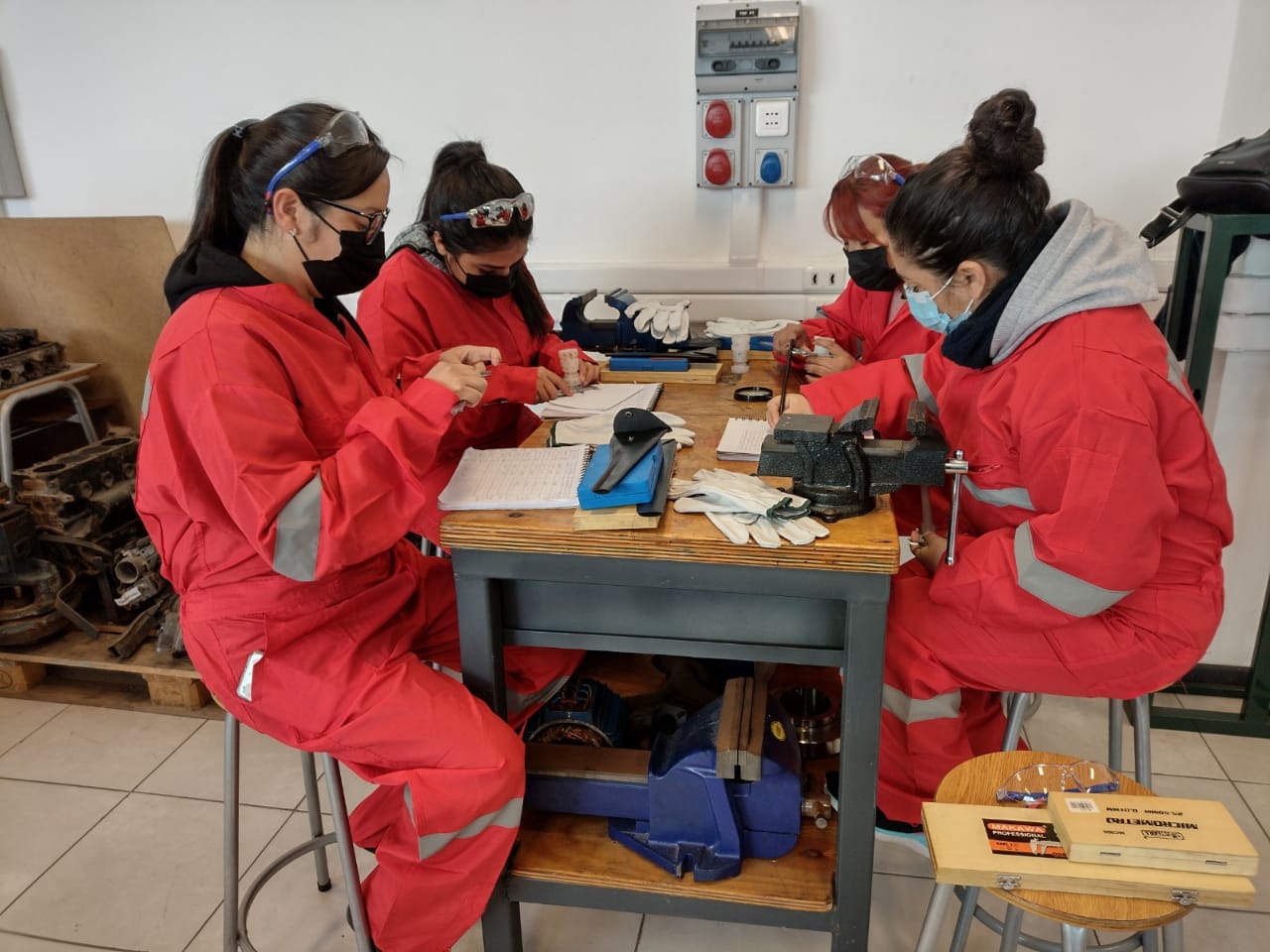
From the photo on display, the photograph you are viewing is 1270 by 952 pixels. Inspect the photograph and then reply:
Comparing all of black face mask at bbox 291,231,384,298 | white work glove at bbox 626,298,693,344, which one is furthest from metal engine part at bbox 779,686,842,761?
black face mask at bbox 291,231,384,298

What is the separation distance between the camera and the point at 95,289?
304 centimetres

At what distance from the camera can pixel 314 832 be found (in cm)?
196

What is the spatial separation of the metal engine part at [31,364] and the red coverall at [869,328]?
2.26 metres

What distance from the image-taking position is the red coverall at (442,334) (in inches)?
76.7

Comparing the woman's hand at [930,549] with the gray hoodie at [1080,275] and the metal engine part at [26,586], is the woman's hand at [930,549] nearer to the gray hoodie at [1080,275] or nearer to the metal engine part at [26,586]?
the gray hoodie at [1080,275]

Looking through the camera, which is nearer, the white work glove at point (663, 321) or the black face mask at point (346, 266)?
the black face mask at point (346, 266)

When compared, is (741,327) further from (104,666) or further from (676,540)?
(104,666)

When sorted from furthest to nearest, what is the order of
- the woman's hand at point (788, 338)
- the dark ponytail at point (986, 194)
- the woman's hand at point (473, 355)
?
the woman's hand at point (788, 338), the woman's hand at point (473, 355), the dark ponytail at point (986, 194)

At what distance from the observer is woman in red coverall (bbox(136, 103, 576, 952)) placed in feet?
4.07

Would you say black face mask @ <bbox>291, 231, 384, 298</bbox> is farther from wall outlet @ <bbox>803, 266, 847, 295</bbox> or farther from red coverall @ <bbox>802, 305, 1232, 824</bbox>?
wall outlet @ <bbox>803, 266, 847, 295</bbox>

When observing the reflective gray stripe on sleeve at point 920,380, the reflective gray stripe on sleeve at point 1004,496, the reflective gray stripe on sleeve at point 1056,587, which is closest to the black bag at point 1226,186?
the reflective gray stripe on sleeve at point 920,380

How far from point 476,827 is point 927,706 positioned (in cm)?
74

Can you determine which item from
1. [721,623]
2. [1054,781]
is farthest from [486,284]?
[1054,781]

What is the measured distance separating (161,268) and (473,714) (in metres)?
2.32
